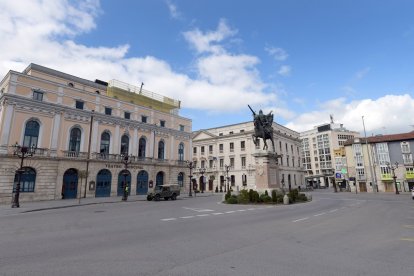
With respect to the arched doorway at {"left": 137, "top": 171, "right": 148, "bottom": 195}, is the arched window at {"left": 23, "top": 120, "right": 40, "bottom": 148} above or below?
above

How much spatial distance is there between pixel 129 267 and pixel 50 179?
2878cm

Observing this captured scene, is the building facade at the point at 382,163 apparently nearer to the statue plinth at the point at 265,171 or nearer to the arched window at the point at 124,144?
the statue plinth at the point at 265,171

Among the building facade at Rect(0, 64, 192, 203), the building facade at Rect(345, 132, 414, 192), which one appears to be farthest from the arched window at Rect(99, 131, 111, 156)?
the building facade at Rect(345, 132, 414, 192)

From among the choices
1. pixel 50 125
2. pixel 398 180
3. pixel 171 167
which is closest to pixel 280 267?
pixel 50 125

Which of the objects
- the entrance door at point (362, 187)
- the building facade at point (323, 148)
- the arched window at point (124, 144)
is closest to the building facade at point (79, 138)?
the arched window at point (124, 144)

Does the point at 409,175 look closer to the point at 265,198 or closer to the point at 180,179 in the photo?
the point at 265,198

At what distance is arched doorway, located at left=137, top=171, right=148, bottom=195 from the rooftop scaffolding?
42.1ft

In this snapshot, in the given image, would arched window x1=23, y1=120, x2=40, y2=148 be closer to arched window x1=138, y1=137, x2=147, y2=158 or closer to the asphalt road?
arched window x1=138, y1=137, x2=147, y2=158

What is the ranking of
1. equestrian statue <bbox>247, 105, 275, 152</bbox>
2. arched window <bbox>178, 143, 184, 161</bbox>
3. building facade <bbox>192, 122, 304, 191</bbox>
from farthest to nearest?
1. building facade <bbox>192, 122, 304, 191</bbox>
2. arched window <bbox>178, 143, 184, 161</bbox>
3. equestrian statue <bbox>247, 105, 275, 152</bbox>

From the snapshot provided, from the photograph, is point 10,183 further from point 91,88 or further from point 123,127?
point 91,88

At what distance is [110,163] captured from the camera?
34.9 m

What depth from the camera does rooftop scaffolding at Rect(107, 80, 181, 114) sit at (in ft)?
136

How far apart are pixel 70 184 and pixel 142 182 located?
1066cm

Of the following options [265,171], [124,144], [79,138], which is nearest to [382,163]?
[265,171]
